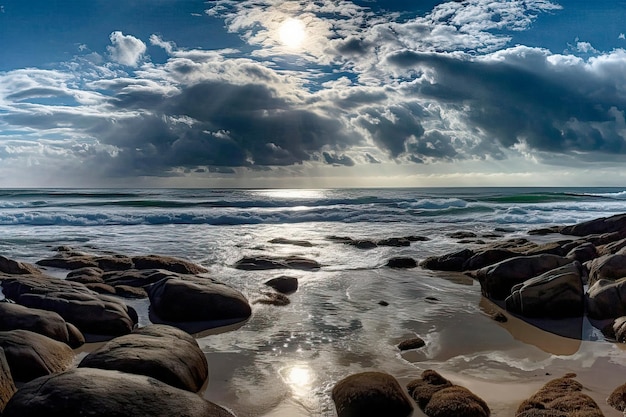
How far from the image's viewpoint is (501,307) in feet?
34.6

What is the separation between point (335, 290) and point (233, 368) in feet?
17.9

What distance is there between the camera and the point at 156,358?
5648 mm

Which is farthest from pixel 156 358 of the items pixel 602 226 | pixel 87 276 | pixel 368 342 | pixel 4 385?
pixel 602 226

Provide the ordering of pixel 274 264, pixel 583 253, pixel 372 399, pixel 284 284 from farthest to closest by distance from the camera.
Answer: pixel 274 264
pixel 583 253
pixel 284 284
pixel 372 399

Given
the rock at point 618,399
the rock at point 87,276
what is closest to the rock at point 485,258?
the rock at point 618,399

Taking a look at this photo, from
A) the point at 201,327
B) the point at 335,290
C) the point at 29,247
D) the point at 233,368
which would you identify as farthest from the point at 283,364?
the point at 29,247

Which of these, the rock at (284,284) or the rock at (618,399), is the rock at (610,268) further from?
the rock at (284,284)

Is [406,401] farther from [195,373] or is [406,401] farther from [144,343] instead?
[144,343]

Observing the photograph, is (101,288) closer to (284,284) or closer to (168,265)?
(168,265)

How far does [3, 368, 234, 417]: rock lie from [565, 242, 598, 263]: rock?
13390 mm

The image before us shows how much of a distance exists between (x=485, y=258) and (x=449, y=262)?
107 centimetres

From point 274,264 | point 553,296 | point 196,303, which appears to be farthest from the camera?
point 274,264

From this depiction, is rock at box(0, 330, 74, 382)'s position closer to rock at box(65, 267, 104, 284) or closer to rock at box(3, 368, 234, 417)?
rock at box(3, 368, 234, 417)

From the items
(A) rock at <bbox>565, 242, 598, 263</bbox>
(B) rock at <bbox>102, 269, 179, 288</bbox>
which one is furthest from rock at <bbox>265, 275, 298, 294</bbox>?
(A) rock at <bbox>565, 242, 598, 263</bbox>
